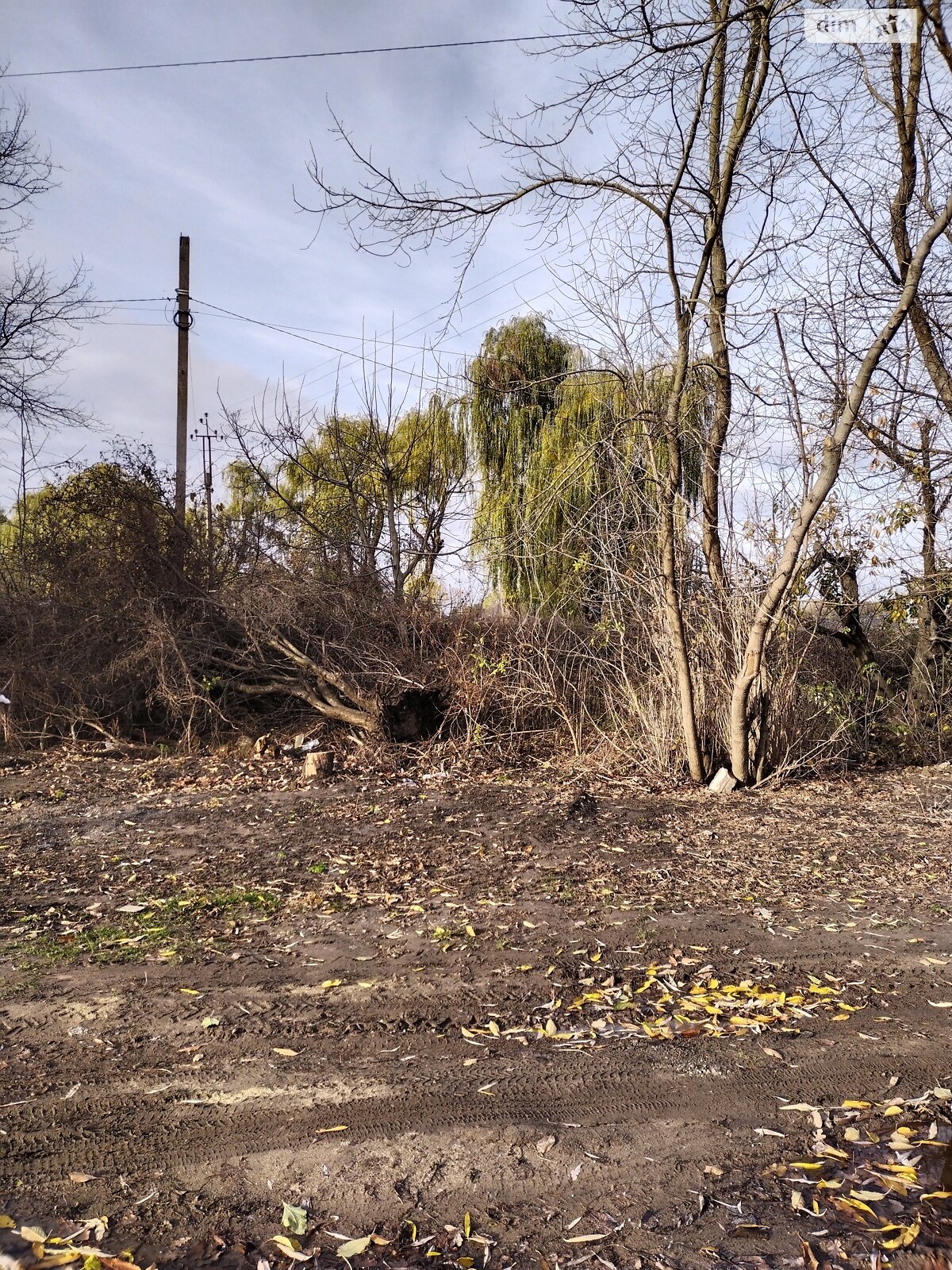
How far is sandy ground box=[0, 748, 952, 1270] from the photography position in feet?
9.02

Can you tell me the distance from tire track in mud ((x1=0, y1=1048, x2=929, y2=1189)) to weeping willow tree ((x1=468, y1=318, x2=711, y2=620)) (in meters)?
5.00

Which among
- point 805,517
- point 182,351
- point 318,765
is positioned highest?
point 182,351

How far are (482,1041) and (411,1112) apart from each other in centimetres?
64

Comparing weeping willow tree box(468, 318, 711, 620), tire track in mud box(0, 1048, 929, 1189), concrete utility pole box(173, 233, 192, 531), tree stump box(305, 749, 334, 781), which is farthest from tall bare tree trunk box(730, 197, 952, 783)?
concrete utility pole box(173, 233, 192, 531)

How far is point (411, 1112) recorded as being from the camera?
3.29 metres

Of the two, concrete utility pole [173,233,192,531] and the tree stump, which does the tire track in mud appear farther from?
concrete utility pole [173,233,192,531]

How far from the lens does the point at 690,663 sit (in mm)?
8992

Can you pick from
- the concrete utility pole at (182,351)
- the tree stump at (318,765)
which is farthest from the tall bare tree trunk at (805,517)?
the concrete utility pole at (182,351)

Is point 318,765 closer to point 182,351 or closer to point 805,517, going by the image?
point 805,517

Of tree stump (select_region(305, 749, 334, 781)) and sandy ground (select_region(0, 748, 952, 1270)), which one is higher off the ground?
tree stump (select_region(305, 749, 334, 781))

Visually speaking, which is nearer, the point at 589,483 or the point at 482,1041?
the point at 482,1041

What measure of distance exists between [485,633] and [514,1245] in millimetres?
8232

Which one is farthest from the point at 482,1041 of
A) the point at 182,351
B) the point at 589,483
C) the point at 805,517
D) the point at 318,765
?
the point at 182,351

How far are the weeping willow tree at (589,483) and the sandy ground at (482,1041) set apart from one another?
9.21 ft
